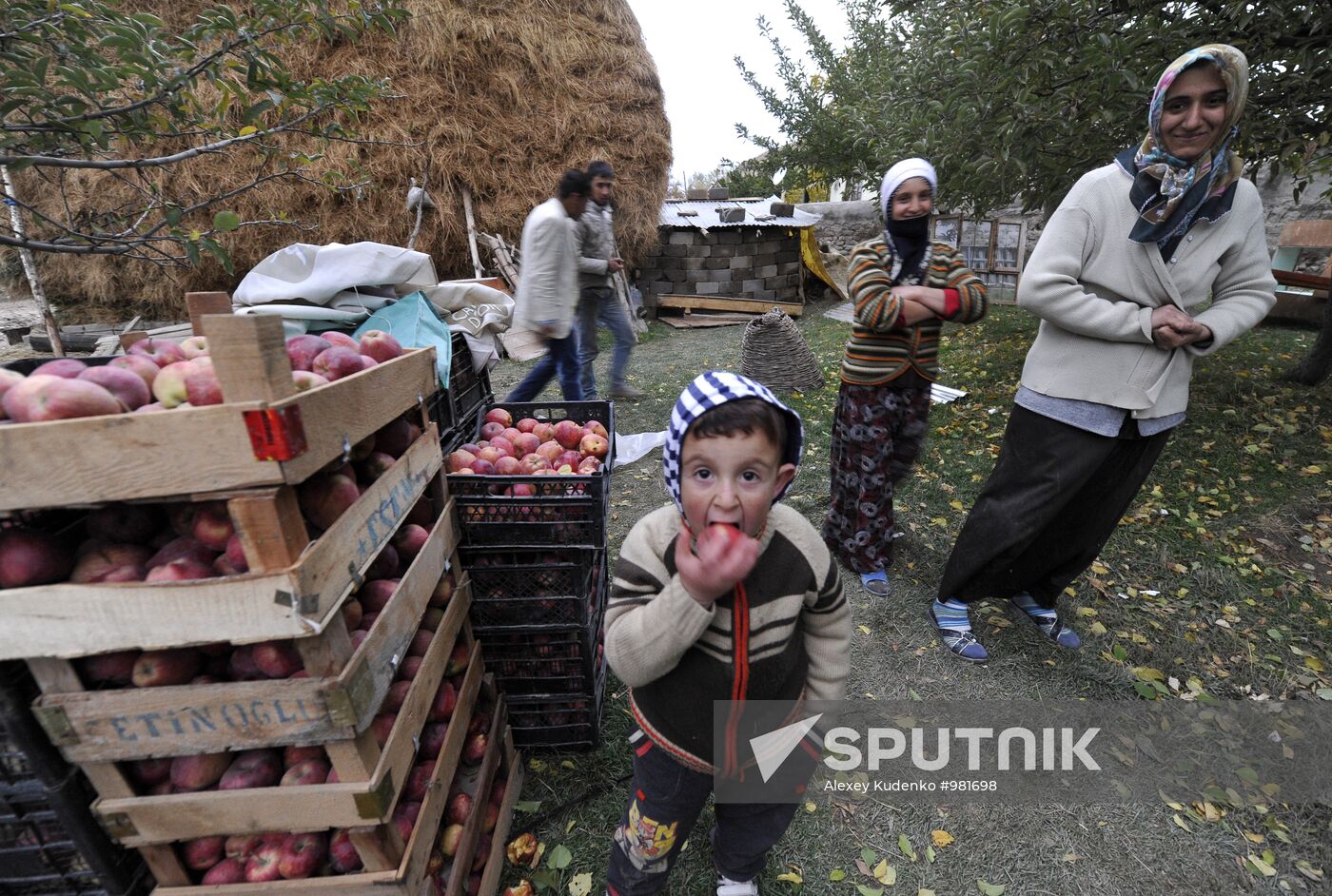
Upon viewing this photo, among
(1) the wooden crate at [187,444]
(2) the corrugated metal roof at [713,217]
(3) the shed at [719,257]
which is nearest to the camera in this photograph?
(1) the wooden crate at [187,444]

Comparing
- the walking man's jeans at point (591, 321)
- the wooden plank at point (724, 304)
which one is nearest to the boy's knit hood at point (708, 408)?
the walking man's jeans at point (591, 321)

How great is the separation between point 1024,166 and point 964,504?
9.50 feet

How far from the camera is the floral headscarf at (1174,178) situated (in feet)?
6.82

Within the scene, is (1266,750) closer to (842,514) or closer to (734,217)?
(842,514)

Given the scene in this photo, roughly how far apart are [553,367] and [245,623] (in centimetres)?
419

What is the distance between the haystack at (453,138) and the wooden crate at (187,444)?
958 cm

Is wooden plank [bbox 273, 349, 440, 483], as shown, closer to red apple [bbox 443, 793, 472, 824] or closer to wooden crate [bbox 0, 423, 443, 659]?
wooden crate [bbox 0, 423, 443, 659]

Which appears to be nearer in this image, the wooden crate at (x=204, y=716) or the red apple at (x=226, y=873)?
the wooden crate at (x=204, y=716)

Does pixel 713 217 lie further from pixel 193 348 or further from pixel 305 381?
pixel 305 381

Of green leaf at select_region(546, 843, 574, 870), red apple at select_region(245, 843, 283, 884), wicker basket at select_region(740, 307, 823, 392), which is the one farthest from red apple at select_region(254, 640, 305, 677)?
wicker basket at select_region(740, 307, 823, 392)

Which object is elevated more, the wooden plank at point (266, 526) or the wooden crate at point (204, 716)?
the wooden plank at point (266, 526)

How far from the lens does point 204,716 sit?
1221 millimetres

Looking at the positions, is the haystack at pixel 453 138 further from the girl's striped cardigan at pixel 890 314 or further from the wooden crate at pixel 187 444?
the wooden crate at pixel 187 444

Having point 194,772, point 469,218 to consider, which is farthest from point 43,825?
point 469,218
